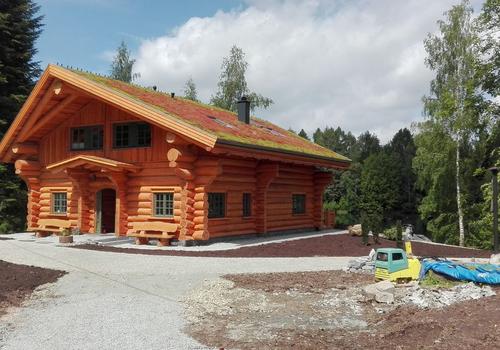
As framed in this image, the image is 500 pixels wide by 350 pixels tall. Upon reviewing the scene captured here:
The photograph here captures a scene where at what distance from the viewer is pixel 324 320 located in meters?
8.05

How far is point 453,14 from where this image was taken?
28.6m

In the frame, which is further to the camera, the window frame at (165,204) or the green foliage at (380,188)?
the green foliage at (380,188)

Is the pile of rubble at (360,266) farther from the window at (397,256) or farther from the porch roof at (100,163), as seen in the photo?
the porch roof at (100,163)

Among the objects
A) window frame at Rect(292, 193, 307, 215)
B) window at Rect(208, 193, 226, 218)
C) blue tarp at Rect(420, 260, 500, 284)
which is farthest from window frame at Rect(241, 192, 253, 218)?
blue tarp at Rect(420, 260, 500, 284)

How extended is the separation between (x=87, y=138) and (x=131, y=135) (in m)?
2.80

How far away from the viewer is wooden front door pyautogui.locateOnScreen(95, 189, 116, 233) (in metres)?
21.2

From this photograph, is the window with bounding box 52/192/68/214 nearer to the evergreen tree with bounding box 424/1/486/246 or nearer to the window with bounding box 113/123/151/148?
the window with bounding box 113/123/151/148

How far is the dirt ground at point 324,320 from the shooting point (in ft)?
21.9

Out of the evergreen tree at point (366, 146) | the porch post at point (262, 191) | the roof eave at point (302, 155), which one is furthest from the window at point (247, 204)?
the evergreen tree at point (366, 146)

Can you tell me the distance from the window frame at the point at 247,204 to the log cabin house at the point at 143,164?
0.04 meters

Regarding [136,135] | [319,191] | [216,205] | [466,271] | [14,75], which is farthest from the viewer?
[14,75]

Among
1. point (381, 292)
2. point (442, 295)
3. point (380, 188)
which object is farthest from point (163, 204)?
point (380, 188)

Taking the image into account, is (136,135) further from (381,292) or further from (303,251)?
(381,292)

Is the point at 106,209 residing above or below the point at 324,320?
above
